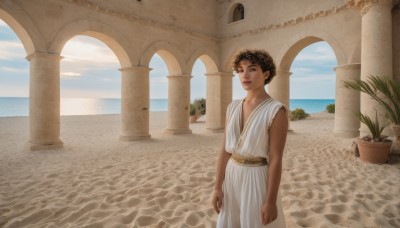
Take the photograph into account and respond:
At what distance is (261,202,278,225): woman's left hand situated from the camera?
1.47 meters

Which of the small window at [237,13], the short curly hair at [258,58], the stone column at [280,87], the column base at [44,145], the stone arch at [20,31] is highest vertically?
the small window at [237,13]

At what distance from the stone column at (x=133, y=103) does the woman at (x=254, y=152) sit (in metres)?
7.80

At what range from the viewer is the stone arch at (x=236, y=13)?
11742mm

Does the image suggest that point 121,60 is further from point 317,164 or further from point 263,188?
point 263,188

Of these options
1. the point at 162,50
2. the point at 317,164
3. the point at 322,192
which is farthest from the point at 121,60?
the point at 322,192

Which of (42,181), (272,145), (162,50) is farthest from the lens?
(162,50)

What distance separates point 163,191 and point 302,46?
8.92 metres

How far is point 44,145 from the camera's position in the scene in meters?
7.14

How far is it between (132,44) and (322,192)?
26.2ft

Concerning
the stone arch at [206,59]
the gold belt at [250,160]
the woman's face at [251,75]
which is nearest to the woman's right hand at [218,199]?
the gold belt at [250,160]

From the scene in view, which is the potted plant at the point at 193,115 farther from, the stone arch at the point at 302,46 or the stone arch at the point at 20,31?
the stone arch at the point at 20,31

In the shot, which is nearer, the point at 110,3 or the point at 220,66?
the point at 110,3

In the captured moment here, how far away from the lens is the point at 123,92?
9258 millimetres

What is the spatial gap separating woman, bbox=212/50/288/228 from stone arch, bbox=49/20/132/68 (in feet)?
24.4
